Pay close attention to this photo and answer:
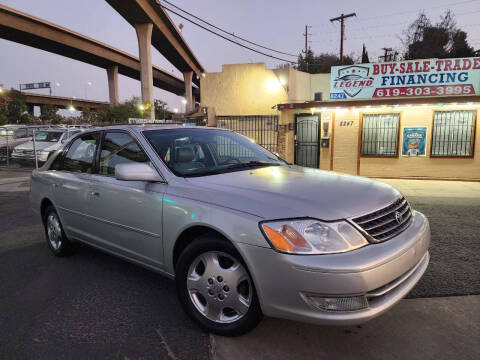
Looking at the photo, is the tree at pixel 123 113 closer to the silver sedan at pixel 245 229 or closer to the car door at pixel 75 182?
the car door at pixel 75 182

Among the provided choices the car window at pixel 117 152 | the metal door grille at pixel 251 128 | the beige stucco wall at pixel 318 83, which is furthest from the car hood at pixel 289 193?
the beige stucco wall at pixel 318 83

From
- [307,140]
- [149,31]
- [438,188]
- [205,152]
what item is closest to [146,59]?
[149,31]

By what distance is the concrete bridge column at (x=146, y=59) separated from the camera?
34.7 m

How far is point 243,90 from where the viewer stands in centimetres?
2075

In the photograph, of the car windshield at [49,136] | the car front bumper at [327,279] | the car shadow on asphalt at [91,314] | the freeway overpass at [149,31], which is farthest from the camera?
the freeway overpass at [149,31]

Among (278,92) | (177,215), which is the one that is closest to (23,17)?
(278,92)

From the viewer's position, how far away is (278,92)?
65.7ft

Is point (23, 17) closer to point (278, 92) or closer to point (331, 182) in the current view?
point (278, 92)

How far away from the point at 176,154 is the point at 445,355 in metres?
2.62

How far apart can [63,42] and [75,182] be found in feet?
134

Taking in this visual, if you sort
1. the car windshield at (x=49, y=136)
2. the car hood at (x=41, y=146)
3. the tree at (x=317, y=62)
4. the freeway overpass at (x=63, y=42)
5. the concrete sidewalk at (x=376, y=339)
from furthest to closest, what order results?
the tree at (x=317, y=62) → the freeway overpass at (x=63, y=42) → the car windshield at (x=49, y=136) → the car hood at (x=41, y=146) → the concrete sidewalk at (x=376, y=339)

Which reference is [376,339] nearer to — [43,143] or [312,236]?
[312,236]

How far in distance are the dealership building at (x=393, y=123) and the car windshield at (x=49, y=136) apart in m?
8.99

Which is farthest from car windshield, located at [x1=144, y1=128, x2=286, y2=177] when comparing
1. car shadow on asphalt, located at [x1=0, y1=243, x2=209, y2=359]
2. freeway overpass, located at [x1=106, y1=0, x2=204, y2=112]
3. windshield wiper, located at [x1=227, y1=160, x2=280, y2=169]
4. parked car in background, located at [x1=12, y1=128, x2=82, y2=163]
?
freeway overpass, located at [x1=106, y1=0, x2=204, y2=112]
